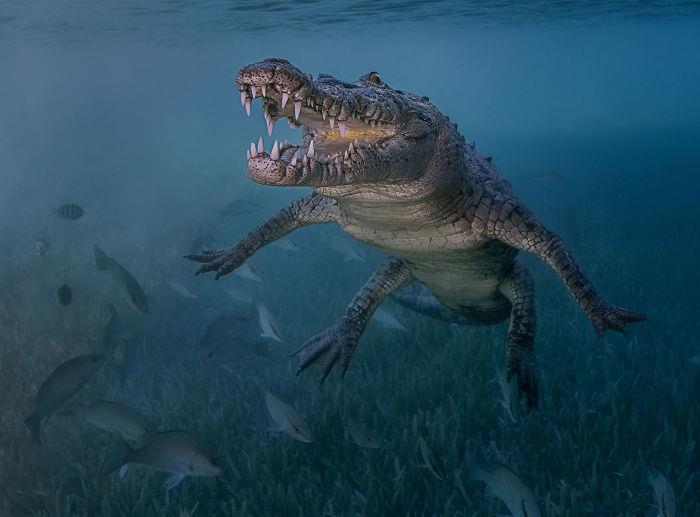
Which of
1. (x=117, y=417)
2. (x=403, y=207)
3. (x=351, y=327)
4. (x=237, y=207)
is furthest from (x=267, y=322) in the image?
(x=237, y=207)

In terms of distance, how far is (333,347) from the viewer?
15.5 feet

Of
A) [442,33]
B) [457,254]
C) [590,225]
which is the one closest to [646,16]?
[442,33]

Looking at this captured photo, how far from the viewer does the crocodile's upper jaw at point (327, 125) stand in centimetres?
246

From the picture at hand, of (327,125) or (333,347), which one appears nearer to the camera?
(327,125)

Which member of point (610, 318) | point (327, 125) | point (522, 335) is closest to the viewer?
point (327, 125)

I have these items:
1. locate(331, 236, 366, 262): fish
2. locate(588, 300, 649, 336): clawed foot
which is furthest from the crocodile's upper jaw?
locate(331, 236, 366, 262): fish

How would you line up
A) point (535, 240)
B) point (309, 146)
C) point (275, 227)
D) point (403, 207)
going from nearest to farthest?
point (309, 146)
point (403, 207)
point (535, 240)
point (275, 227)

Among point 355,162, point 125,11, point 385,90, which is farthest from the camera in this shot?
point 125,11

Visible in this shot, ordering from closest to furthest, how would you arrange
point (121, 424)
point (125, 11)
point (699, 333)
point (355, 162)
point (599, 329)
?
point (355, 162) < point (599, 329) < point (121, 424) < point (699, 333) < point (125, 11)

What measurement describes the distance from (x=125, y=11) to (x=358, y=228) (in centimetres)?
2229

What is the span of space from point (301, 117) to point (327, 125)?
208 millimetres

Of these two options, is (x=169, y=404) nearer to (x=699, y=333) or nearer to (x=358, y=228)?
(x=358, y=228)

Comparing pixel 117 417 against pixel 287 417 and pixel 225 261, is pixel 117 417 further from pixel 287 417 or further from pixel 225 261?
pixel 225 261

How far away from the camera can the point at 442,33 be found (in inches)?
1522
